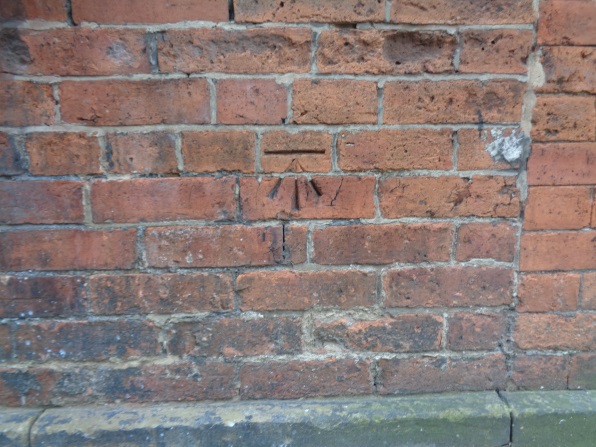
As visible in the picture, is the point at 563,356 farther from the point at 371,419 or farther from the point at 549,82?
the point at 549,82

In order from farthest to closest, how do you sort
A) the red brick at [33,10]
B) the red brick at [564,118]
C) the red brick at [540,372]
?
the red brick at [540,372]
the red brick at [564,118]
the red brick at [33,10]

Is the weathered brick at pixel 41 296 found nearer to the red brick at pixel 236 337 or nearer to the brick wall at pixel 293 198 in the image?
the brick wall at pixel 293 198

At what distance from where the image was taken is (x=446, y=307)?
134 centimetres

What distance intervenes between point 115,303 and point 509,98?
4.40 feet

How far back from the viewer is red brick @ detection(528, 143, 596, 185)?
1.28m

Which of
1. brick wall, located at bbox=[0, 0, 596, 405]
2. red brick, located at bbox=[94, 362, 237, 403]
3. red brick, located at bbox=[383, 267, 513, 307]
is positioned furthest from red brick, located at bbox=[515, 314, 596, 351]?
red brick, located at bbox=[94, 362, 237, 403]

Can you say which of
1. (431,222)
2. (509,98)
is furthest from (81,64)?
(509,98)

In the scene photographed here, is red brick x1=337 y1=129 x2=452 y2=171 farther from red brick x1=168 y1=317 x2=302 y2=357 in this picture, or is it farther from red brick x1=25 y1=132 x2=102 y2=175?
red brick x1=25 y1=132 x2=102 y2=175

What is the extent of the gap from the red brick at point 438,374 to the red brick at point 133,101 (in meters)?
0.99

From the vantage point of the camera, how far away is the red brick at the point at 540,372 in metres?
1.37

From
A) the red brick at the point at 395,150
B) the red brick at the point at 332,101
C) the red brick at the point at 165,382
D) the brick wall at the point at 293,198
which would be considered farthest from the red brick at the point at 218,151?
the red brick at the point at 165,382

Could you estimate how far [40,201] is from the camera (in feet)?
4.06

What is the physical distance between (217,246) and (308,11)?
0.73 metres

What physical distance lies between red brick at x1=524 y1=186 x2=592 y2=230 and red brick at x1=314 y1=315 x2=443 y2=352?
1.41 ft
